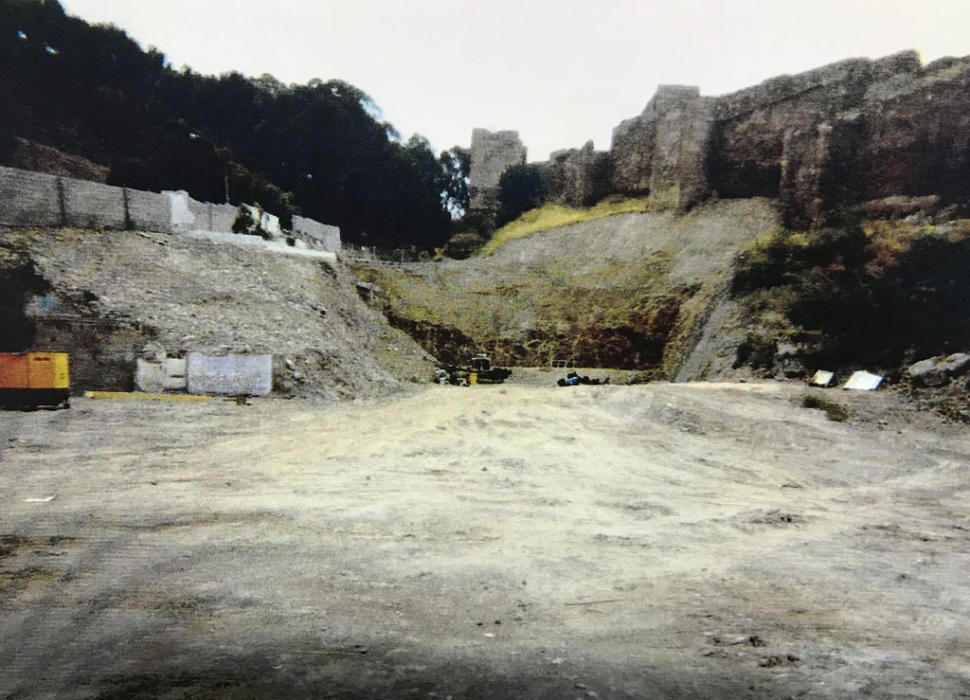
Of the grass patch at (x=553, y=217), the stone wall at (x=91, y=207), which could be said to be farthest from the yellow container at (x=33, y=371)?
the grass patch at (x=553, y=217)

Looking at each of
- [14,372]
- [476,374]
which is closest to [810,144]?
[476,374]

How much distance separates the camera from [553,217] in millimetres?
34000

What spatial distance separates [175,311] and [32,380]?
5.24 m

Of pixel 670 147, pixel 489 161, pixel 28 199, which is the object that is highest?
pixel 489 161

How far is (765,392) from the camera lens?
13688mm

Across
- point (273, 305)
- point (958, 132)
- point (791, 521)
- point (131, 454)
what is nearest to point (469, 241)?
point (273, 305)

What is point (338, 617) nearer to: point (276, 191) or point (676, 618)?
point (676, 618)

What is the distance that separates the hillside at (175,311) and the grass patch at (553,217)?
43.8 ft

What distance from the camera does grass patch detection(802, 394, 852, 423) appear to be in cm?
1198

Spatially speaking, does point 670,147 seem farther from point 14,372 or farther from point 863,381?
point 14,372

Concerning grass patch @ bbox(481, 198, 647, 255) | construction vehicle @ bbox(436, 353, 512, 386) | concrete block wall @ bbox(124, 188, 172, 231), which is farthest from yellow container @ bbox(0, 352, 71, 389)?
grass patch @ bbox(481, 198, 647, 255)

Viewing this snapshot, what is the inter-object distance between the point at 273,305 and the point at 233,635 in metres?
14.1

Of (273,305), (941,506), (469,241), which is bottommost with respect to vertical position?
(941,506)

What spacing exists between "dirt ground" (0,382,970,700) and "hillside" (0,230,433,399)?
370 cm
